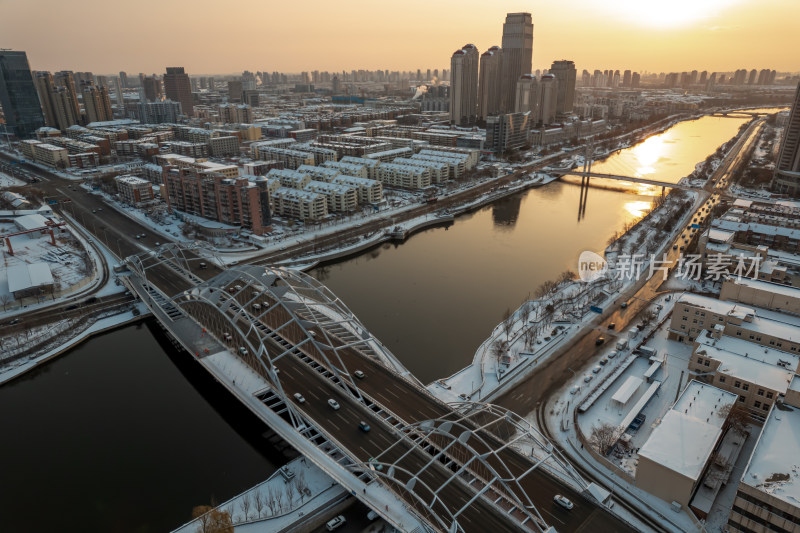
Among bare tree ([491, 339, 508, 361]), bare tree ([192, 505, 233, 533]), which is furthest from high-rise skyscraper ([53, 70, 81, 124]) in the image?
bare tree ([192, 505, 233, 533])

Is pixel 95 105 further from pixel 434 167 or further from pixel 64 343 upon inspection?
pixel 64 343

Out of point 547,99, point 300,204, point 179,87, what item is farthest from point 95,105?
point 547,99

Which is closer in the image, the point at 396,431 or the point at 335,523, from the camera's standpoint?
the point at 335,523

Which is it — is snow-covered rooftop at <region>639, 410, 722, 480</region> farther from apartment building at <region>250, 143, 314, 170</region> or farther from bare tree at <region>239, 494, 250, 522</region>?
apartment building at <region>250, 143, 314, 170</region>

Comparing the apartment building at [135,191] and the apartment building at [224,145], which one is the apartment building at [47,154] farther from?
the apartment building at [135,191]

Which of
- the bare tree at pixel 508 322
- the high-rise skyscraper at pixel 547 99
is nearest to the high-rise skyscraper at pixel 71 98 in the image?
the high-rise skyscraper at pixel 547 99

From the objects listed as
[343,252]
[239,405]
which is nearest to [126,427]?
[239,405]
